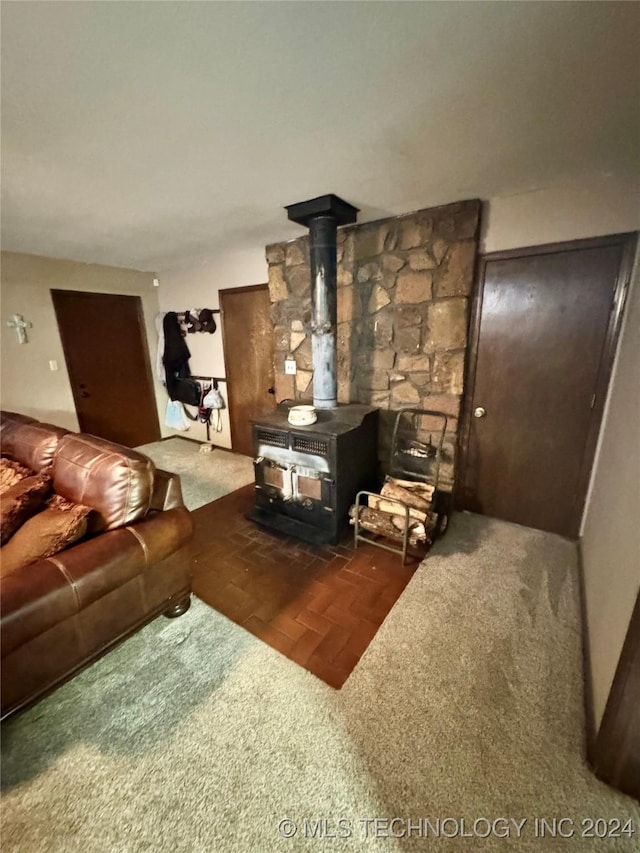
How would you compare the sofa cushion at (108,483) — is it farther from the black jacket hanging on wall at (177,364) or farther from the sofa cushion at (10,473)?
the black jacket hanging on wall at (177,364)

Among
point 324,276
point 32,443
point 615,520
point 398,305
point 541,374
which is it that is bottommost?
point 615,520

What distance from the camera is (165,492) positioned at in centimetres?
170

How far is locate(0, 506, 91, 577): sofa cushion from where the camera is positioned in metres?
1.23

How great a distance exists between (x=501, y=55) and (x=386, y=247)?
4.97ft

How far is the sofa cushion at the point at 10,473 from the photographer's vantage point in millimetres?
1595

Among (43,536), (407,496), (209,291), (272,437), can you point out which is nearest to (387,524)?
(407,496)

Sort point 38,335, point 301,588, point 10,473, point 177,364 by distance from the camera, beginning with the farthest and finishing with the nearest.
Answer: point 177,364 → point 38,335 → point 301,588 → point 10,473

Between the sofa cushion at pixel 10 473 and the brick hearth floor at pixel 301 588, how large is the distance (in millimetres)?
931

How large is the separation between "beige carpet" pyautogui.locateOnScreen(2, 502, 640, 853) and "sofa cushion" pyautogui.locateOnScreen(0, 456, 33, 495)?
960 mm

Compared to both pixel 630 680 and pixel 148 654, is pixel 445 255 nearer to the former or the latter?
pixel 630 680

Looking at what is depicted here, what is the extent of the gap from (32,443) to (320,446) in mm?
1670

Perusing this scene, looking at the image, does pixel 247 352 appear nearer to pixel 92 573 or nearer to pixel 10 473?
pixel 10 473

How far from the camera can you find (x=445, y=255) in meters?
2.35

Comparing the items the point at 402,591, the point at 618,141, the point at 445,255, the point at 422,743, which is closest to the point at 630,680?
the point at 422,743
